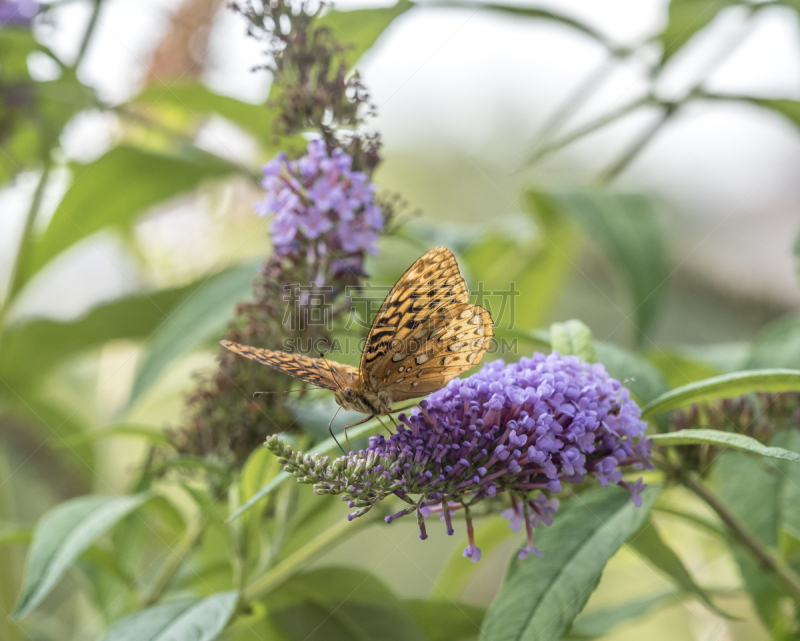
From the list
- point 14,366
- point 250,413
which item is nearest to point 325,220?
point 250,413

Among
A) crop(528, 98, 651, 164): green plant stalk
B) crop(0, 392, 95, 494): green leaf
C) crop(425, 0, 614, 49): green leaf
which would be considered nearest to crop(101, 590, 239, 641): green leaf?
crop(0, 392, 95, 494): green leaf

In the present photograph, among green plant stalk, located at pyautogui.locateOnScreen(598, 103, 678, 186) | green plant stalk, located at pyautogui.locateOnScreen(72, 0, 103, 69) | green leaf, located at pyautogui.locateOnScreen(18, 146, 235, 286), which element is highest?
green plant stalk, located at pyautogui.locateOnScreen(72, 0, 103, 69)

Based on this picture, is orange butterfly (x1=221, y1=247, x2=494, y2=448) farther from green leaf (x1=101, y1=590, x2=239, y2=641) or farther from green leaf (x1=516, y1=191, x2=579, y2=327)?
green leaf (x1=516, y1=191, x2=579, y2=327)

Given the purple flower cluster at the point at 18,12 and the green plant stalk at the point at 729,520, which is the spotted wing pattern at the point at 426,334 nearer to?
the green plant stalk at the point at 729,520

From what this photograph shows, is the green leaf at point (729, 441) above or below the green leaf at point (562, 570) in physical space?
above

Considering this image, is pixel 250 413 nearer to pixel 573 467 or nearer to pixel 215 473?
pixel 215 473

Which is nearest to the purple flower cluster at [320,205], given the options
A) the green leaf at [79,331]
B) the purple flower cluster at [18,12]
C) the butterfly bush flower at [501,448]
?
the butterfly bush flower at [501,448]

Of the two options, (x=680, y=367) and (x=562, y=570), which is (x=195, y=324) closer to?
(x=562, y=570)
